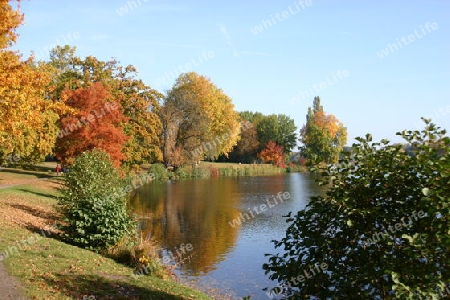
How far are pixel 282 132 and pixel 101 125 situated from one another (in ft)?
221

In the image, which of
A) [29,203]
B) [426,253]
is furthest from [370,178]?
[29,203]

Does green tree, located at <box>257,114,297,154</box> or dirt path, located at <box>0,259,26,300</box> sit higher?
green tree, located at <box>257,114,297,154</box>

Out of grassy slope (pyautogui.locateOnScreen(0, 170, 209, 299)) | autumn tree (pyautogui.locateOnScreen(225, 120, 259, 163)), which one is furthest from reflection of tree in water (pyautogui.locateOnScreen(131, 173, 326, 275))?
autumn tree (pyautogui.locateOnScreen(225, 120, 259, 163))

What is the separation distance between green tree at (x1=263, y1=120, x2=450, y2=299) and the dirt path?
17.4 ft

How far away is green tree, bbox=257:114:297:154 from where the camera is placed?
93025 millimetres

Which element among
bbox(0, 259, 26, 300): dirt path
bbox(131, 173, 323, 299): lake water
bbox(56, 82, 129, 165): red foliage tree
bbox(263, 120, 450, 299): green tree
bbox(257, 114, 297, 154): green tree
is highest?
bbox(257, 114, 297, 154): green tree

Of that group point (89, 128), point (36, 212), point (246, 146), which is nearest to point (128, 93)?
point (89, 128)

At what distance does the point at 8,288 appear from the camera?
890 cm

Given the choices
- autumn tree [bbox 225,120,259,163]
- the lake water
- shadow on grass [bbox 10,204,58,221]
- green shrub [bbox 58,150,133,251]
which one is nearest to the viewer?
green shrub [bbox 58,150,133,251]

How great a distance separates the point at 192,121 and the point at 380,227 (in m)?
54.5

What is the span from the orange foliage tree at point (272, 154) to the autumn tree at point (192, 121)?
78.8 ft

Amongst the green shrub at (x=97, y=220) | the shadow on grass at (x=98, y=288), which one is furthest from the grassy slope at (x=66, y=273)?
the green shrub at (x=97, y=220)

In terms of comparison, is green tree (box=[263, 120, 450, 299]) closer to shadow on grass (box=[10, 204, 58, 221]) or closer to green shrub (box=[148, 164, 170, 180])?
shadow on grass (box=[10, 204, 58, 221])

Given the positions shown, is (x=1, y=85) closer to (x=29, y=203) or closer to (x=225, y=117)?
(x=29, y=203)
